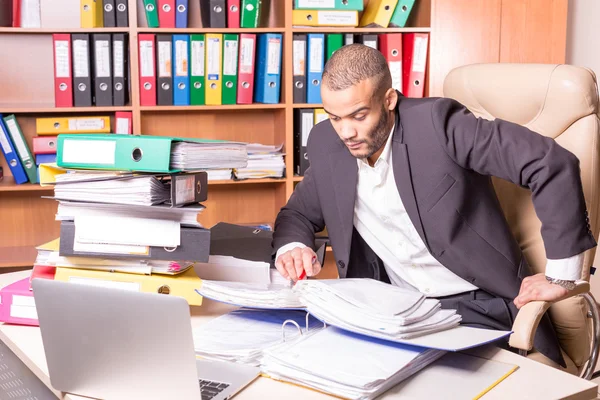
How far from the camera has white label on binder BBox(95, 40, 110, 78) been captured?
3152 mm

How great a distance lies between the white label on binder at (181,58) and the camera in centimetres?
319

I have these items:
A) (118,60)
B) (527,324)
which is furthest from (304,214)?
(118,60)

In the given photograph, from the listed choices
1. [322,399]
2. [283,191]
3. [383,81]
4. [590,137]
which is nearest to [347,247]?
[383,81]

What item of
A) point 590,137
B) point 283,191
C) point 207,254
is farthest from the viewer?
point 283,191

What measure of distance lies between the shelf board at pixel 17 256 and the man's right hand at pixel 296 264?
203 centimetres

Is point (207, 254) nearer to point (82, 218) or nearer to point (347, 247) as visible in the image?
point (82, 218)

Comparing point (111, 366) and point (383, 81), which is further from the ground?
point (383, 81)

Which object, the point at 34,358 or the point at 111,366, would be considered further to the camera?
the point at 34,358

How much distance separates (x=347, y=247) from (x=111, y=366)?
0.87 m

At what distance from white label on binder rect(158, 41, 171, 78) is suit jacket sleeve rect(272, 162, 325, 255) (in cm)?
151

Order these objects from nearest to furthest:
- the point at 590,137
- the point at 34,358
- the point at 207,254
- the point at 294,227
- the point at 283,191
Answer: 1. the point at 34,358
2. the point at 207,254
3. the point at 590,137
4. the point at 294,227
5. the point at 283,191

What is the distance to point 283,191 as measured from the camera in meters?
3.44

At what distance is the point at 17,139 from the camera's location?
3.20 m

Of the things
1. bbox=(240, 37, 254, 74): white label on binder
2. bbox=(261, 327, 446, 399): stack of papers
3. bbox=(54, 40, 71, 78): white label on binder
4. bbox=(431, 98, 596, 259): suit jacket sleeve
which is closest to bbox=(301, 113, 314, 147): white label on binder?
bbox=(240, 37, 254, 74): white label on binder
